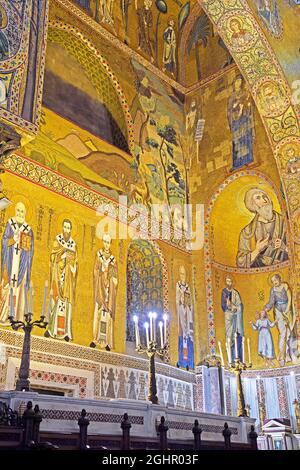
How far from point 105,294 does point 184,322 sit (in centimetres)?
294

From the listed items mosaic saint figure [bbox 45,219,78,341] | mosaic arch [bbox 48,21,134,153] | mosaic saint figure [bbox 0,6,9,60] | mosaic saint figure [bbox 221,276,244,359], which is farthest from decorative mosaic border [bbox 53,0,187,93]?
mosaic saint figure [bbox 0,6,9,60]

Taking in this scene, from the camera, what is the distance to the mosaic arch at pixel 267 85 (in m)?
11.9

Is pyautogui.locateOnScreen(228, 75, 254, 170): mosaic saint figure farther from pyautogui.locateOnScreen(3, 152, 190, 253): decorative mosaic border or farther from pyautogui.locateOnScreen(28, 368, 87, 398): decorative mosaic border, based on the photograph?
pyautogui.locateOnScreen(28, 368, 87, 398): decorative mosaic border

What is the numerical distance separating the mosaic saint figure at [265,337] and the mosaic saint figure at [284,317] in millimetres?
196

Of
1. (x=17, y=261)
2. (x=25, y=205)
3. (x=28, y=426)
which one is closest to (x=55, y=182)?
(x=25, y=205)

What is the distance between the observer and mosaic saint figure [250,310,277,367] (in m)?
13.0

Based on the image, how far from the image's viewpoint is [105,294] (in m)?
11.1

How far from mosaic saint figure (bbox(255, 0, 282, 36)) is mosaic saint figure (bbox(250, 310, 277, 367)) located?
6875 millimetres

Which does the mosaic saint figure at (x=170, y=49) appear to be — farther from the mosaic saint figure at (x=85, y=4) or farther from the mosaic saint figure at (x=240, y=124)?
the mosaic saint figure at (x=85, y=4)

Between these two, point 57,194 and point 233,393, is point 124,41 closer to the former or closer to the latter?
point 57,194

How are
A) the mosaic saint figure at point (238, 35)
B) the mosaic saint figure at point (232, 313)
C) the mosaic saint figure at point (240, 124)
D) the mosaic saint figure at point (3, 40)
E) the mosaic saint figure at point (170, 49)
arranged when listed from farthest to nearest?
1. the mosaic saint figure at point (170, 49)
2. the mosaic saint figure at point (240, 124)
3. the mosaic saint figure at point (232, 313)
4. the mosaic saint figure at point (238, 35)
5. the mosaic saint figure at point (3, 40)

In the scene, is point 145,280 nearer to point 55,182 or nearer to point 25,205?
point 55,182

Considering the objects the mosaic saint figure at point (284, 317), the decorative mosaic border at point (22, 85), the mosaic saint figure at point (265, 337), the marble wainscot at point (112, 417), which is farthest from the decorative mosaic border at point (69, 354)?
the decorative mosaic border at point (22, 85)
